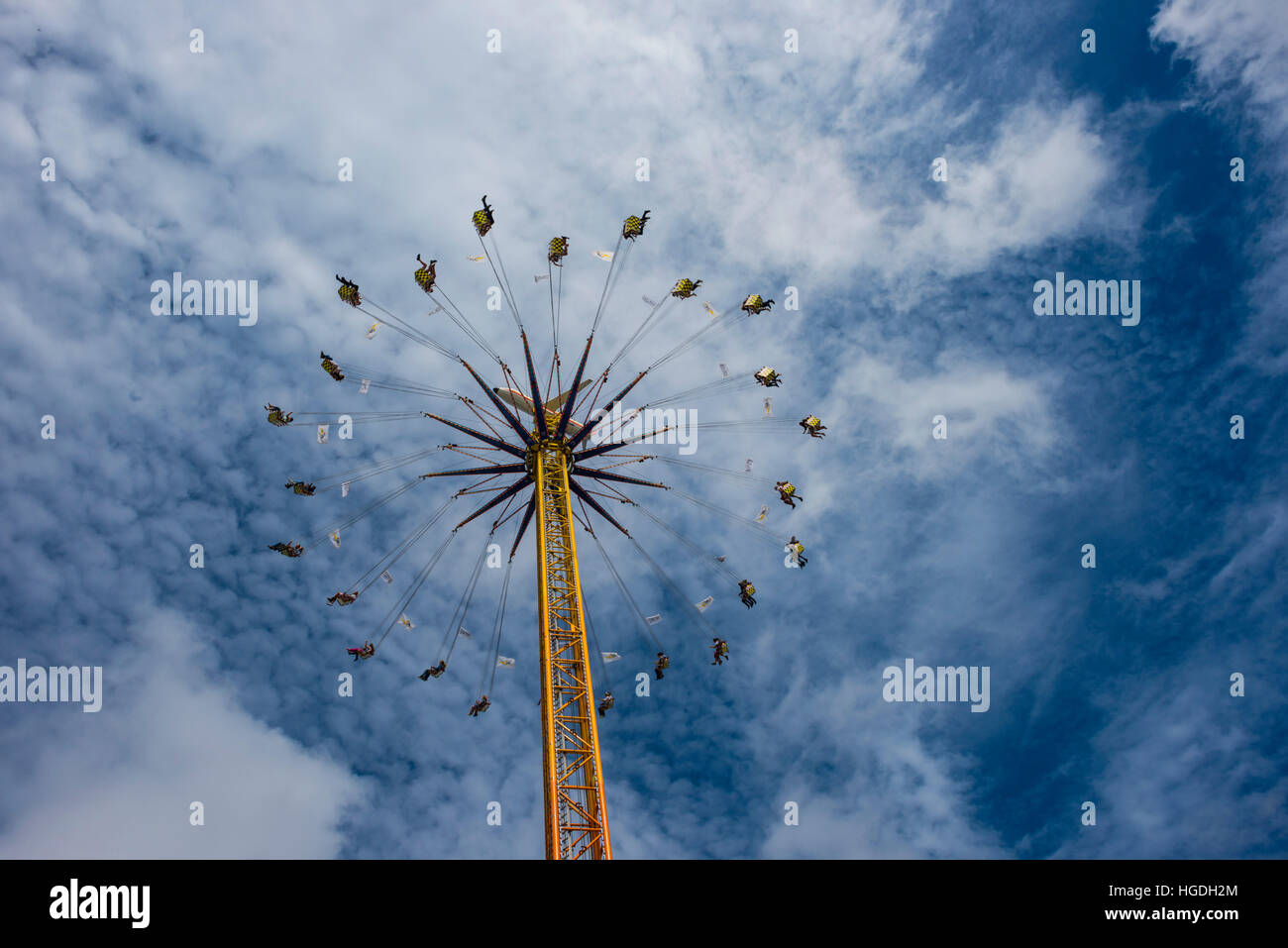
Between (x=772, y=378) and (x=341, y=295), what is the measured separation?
17963 millimetres

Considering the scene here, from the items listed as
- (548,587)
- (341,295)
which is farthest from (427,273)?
(548,587)

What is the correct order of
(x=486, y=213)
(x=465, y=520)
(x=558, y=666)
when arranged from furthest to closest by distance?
(x=465, y=520)
(x=486, y=213)
(x=558, y=666)

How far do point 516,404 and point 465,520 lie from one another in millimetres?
5479

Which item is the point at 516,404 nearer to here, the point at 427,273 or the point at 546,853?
the point at 427,273
